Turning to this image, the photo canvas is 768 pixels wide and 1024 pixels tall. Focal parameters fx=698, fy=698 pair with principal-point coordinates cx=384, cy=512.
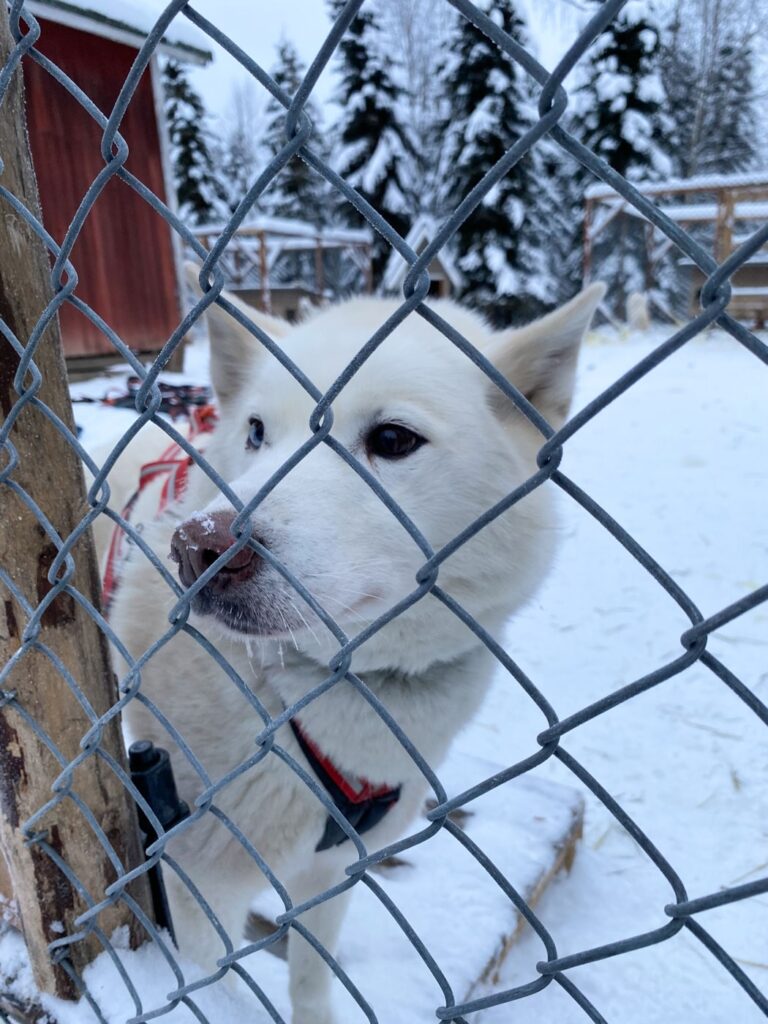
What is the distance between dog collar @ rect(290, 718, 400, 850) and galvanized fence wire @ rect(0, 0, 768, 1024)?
31 centimetres

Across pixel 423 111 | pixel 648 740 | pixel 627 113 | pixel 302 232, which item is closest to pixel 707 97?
pixel 627 113

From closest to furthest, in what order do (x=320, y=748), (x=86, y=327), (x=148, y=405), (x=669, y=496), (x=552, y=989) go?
(x=148, y=405)
(x=320, y=748)
(x=552, y=989)
(x=669, y=496)
(x=86, y=327)

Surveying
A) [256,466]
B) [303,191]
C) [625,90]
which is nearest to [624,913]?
[256,466]

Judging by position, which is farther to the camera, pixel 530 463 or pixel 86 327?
pixel 86 327

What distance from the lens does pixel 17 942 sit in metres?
1.20

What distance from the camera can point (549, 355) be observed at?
1301mm

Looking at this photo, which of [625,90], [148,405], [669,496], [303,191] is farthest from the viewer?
[303,191]

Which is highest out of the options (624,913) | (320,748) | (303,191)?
(303,191)

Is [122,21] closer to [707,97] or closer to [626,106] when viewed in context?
[626,106]

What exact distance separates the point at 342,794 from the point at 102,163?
8161 mm

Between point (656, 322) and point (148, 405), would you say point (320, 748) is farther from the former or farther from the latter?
point (656, 322)

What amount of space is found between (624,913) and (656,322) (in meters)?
14.6

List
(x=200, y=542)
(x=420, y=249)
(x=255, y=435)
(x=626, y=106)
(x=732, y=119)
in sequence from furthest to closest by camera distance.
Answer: (x=732, y=119)
(x=626, y=106)
(x=420, y=249)
(x=255, y=435)
(x=200, y=542)

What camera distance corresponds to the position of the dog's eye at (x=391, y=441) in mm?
1276
